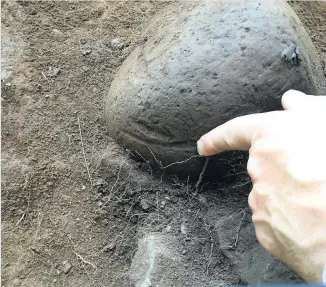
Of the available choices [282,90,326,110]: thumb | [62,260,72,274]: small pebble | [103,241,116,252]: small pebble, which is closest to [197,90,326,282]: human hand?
[282,90,326,110]: thumb

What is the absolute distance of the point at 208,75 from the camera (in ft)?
4.58

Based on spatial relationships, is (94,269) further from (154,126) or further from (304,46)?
(304,46)

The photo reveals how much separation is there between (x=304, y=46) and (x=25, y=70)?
2.89 feet

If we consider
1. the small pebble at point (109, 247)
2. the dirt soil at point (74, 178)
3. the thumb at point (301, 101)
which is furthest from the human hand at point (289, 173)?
the small pebble at point (109, 247)

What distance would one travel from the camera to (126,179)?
5.31 feet

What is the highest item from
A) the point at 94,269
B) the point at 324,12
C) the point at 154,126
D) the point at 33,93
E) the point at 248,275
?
the point at 324,12

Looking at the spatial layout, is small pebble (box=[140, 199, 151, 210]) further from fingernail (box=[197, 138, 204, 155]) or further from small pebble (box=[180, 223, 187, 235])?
fingernail (box=[197, 138, 204, 155])

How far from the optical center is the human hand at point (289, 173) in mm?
1178

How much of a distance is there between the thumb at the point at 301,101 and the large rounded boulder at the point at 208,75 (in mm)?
50

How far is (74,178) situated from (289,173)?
70 cm

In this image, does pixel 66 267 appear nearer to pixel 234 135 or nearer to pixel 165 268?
pixel 165 268

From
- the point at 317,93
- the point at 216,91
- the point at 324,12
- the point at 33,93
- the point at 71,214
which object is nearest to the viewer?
the point at 216,91

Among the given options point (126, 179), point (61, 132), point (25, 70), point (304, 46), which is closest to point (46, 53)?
point (25, 70)

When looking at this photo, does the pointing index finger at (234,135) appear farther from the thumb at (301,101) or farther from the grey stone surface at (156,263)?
the grey stone surface at (156,263)
